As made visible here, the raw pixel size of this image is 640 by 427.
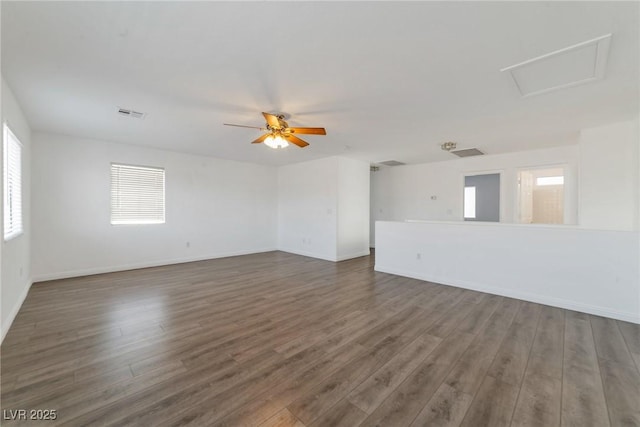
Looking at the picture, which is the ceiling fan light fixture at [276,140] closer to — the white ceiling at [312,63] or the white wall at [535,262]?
the white ceiling at [312,63]

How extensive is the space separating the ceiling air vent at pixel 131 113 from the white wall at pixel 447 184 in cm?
629

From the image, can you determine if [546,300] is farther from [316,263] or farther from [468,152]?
[316,263]

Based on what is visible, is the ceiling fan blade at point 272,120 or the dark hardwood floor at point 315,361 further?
the ceiling fan blade at point 272,120

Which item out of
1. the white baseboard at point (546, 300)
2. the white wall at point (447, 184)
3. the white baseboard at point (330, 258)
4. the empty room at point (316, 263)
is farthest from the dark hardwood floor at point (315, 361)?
the white wall at point (447, 184)

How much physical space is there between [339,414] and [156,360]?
1613mm

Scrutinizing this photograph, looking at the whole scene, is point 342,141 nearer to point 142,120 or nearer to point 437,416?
point 142,120

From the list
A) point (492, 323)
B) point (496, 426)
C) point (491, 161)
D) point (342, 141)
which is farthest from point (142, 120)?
point (491, 161)

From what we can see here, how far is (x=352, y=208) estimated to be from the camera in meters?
6.57

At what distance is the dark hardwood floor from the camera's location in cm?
160

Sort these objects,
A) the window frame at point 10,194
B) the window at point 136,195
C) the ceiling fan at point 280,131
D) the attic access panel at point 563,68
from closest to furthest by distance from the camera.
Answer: the attic access panel at point 563,68 → the window frame at point 10,194 → the ceiling fan at point 280,131 → the window at point 136,195

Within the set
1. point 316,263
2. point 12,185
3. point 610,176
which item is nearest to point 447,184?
point 610,176

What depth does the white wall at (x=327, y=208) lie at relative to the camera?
20.4 feet

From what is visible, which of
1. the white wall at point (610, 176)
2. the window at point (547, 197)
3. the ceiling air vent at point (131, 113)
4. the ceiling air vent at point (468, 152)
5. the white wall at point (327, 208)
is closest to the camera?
the ceiling air vent at point (131, 113)

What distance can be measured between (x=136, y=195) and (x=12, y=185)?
7.50ft
